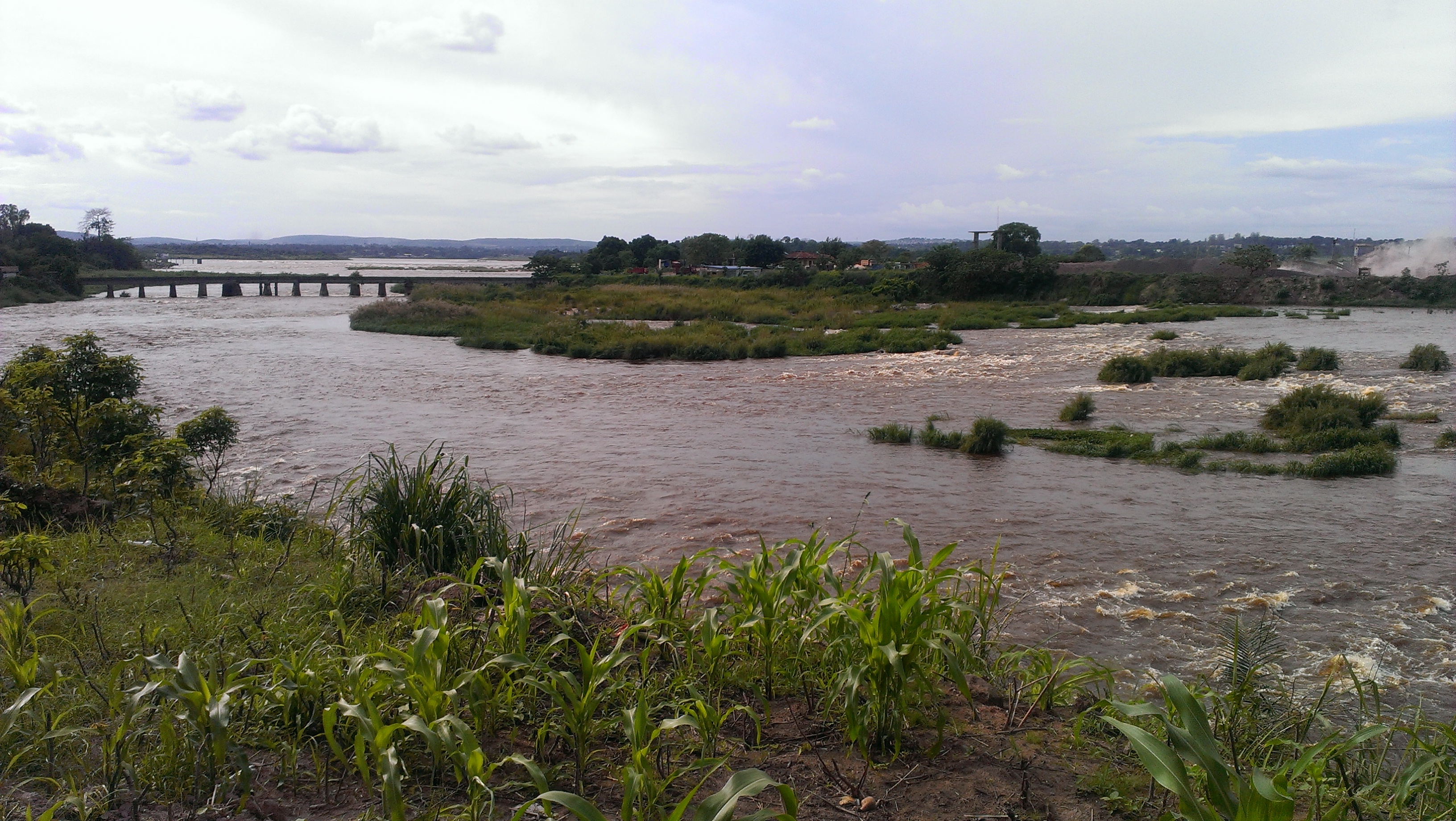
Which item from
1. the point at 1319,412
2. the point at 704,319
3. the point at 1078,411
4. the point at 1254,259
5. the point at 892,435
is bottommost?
the point at 892,435

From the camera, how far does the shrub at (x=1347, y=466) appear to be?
11297 millimetres

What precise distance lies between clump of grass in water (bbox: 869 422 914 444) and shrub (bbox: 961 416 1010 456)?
1.14m

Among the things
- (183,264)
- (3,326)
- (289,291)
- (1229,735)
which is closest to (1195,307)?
(1229,735)

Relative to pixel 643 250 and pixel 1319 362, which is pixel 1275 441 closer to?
pixel 1319 362

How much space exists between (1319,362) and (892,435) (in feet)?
46.9

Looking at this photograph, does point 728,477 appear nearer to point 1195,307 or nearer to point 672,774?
point 672,774

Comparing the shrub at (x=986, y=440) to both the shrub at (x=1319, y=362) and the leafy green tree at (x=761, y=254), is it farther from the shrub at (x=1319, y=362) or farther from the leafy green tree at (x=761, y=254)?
the leafy green tree at (x=761, y=254)

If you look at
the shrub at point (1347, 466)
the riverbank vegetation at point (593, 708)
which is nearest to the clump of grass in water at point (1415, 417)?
the shrub at point (1347, 466)

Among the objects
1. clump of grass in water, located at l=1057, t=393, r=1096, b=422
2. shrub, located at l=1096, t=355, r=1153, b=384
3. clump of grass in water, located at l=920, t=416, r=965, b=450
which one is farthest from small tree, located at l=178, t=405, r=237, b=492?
shrub, located at l=1096, t=355, r=1153, b=384

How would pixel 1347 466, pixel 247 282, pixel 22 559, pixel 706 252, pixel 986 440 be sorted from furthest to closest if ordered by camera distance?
pixel 706 252
pixel 247 282
pixel 986 440
pixel 1347 466
pixel 22 559

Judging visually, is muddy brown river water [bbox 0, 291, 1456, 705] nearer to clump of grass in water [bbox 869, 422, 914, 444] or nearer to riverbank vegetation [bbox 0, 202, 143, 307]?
clump of grass in water [bbox 869, 422, 914, 444]

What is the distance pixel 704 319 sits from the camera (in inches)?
1481

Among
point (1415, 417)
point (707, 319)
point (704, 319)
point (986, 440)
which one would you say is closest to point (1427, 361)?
point (1415, 417)

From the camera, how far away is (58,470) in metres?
7.48
